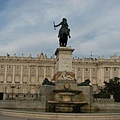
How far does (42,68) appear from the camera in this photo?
11400 cm

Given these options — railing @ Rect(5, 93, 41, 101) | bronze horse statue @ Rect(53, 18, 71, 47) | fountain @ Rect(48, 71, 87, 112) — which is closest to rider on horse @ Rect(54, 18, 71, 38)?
bronze horse statue @ Rect(53, 18, 71, 47)

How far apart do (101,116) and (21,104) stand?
26.6ft

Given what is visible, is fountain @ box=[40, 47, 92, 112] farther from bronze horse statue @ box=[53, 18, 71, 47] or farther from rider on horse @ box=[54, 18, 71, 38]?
rider on horse @ box=[54, 18, 71, 38]

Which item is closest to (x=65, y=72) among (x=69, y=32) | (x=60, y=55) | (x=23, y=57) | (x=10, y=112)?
(x=60, y=55)

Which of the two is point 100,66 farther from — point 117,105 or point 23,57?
point 117,105

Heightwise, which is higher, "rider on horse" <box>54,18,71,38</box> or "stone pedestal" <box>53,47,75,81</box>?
"rider on horse" <box>54,18,71,38</box>

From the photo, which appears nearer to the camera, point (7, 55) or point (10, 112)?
point (10, 112)

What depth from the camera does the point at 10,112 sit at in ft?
50.6

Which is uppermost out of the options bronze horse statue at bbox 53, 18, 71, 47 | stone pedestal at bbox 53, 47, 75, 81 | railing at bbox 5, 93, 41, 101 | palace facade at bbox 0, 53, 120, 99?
palace facade at bbox 0, 53, 120, 99

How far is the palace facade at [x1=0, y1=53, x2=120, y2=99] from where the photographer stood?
111750 millimetres

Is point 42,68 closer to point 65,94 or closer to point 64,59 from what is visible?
point 64,59

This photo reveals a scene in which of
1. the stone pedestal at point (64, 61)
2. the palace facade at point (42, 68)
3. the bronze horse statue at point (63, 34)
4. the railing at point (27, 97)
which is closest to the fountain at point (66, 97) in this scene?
the stone pedestal at point (64, 61)

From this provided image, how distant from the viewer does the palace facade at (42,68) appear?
112 m

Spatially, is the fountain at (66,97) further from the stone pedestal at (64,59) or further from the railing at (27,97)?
the railing at (27,97)
